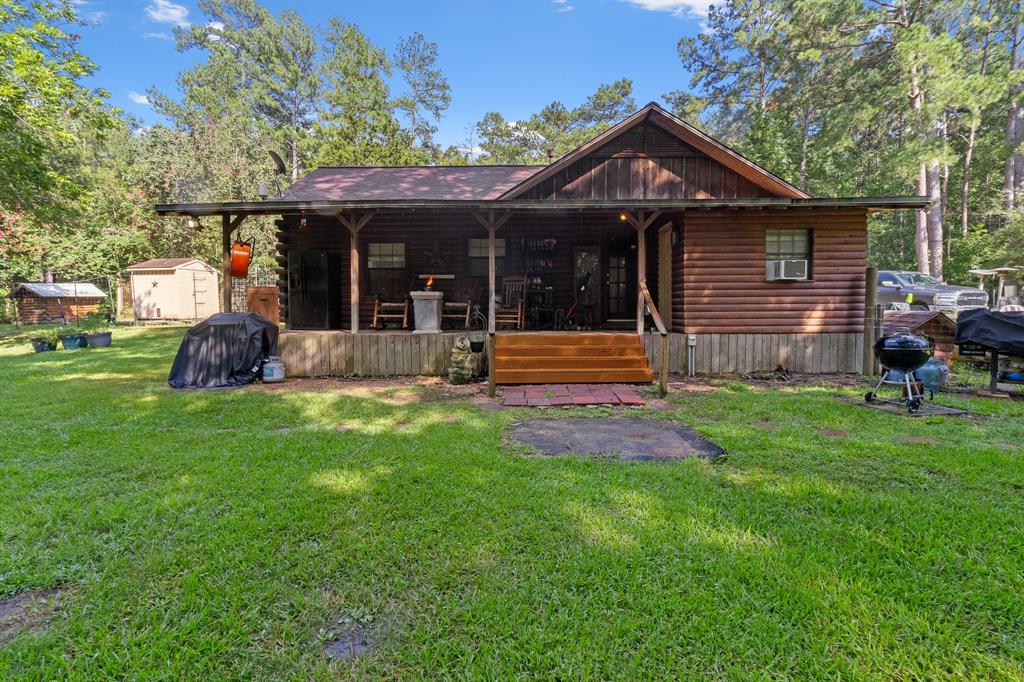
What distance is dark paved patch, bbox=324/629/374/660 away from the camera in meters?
1.99

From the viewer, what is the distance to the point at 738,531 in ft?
9.73

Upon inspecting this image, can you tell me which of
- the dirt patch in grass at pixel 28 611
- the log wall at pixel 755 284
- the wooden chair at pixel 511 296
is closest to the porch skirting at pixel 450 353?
the log wall at pixel 755 284

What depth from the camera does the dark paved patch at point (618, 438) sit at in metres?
4.56

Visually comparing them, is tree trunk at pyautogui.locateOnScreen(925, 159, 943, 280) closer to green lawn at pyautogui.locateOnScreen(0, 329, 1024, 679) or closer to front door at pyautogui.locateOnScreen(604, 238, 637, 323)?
A: front door at pyautogui.locateOnScreen(604, 238, 637, 323)

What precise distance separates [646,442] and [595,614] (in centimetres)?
291

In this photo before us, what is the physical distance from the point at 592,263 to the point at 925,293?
12136 millimetres

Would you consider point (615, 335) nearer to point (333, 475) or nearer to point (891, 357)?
point (891, 357)

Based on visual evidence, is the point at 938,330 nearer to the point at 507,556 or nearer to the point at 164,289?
the point at 507,556

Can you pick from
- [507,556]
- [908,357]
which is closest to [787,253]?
[908,357]

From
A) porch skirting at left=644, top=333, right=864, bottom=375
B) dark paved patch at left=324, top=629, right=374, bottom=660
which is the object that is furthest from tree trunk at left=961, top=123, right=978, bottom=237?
dark paved patch at left=324, top=629, right=374, bottom=660

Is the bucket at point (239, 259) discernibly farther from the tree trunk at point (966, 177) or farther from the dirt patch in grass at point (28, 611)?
the tree trunk at point (966, 177)

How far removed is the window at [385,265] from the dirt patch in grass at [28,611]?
9.37 m

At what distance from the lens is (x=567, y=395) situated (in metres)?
→ 7.26

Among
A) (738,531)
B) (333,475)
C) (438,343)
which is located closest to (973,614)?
(738,531)
